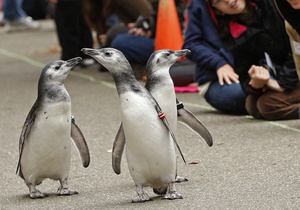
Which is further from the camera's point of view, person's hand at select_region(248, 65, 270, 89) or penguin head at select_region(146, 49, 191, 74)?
person's hand at select_region(248, 65, 270, 89)

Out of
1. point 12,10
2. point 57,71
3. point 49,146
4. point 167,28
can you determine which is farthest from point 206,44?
point 12,10

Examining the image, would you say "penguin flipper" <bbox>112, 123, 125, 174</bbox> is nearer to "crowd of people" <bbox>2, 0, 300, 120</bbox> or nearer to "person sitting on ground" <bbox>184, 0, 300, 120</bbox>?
"crowd of people" <bbox>2, 0, 300, 120</bbox>

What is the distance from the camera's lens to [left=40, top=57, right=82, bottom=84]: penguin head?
5.34m

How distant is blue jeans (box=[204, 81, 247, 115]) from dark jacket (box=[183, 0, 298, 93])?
5.5 inches

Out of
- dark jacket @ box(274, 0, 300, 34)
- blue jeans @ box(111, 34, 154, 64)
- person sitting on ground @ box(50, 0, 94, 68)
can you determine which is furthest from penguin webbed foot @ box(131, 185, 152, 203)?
person sitting on ground @ box(50, 0, 94, 68)

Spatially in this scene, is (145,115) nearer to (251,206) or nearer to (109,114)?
(251,206)

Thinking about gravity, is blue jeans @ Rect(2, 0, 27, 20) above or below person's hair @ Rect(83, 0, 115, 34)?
below

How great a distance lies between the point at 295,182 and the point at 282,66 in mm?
2370

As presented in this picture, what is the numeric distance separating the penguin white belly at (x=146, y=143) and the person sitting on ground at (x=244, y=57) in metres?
2.37

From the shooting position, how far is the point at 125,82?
5.05 metres

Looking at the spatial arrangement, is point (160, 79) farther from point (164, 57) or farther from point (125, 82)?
point (125, 82)

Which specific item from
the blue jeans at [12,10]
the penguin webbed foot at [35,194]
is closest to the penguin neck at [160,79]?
the penguin webbed foot at [35,194]

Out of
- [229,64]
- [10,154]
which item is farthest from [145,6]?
[10,154]

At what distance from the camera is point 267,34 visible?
7.55 meters
